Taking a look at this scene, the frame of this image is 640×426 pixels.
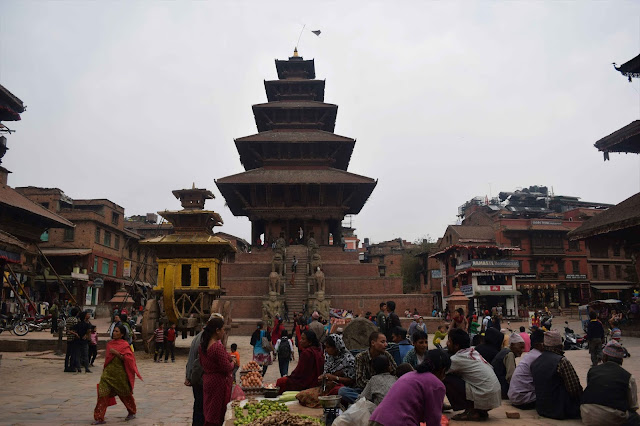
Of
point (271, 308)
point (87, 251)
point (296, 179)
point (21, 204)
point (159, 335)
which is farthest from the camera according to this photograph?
point (87, 251)

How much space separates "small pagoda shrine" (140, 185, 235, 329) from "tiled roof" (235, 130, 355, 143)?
54.2 feet

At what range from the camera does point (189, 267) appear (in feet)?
50.2

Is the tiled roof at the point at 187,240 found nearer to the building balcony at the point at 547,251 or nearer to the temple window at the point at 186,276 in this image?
the temple window at the point at 186,276

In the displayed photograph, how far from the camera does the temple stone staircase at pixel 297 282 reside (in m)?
22.7

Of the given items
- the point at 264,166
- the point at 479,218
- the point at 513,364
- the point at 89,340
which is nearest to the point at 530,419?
the point at 513,364

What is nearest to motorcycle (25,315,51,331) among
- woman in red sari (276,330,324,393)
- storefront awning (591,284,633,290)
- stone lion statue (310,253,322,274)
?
stone lion statue (310,253,322,274)

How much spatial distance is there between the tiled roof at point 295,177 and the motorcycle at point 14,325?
41.8ft

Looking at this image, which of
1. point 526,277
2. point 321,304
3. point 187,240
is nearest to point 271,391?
point 187,240

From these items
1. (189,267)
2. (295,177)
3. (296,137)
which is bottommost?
(189,267)

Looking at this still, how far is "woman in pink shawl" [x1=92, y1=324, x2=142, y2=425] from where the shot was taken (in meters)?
6.90

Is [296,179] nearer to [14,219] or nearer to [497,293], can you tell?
[14,219]

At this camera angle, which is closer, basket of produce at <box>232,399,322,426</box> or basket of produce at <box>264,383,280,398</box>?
basket of produce at <box>232,399,322,426</box>

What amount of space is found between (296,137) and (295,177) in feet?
11.8

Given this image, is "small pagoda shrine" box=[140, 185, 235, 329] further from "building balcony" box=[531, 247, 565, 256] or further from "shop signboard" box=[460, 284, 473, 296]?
"building balcony" box=[531, 247, 565, 256]
